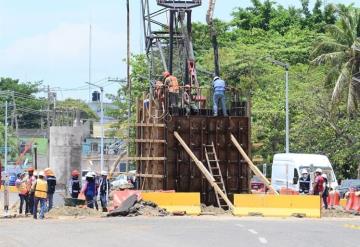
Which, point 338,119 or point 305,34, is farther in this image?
point 305,34

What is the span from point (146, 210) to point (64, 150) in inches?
1408

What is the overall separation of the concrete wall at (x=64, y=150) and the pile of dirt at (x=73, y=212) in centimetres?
3387

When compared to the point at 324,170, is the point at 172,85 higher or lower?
higher

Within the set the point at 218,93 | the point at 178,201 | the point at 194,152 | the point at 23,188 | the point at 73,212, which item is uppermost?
the point at 218,93

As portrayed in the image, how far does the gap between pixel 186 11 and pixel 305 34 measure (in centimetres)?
3990

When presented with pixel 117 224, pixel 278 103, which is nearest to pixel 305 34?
pixel 278 103

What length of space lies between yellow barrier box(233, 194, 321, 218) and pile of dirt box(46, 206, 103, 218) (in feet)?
16.5

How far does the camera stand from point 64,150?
6575 centimetres

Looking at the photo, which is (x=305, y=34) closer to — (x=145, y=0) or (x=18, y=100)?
(x=145, y=0)

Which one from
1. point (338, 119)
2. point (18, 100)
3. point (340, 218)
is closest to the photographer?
point (340, 218)

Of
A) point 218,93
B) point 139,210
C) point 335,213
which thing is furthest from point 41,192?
point 335,213

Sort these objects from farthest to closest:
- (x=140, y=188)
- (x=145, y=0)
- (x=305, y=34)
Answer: (x=305, y=34) < (x=145, y=0) < (x=140, y=188)

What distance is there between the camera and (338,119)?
58.2 m

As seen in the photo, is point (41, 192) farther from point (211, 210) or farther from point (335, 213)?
point (335, 213)
